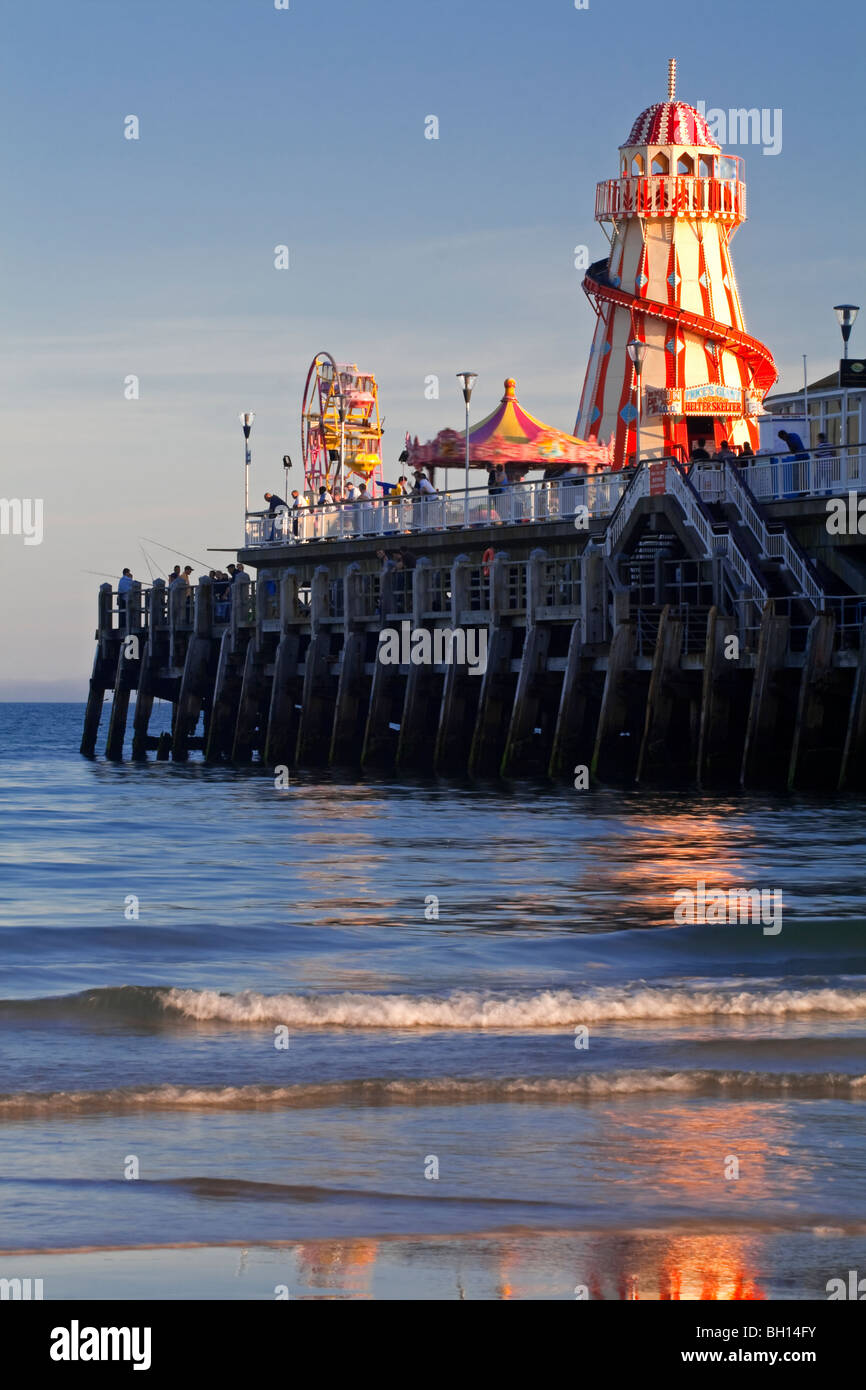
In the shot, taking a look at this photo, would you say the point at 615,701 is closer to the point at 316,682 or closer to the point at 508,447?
the point at 316,682

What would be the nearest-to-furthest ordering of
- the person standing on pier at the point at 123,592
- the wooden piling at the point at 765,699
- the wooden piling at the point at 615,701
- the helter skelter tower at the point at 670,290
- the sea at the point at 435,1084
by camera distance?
the sea at the point at 435,1084 → the wooden piling at the point at 765,699 → the wooden piling at the point at 615,701 → the person standing on pier at the point at 123,592 → the helter skelter tower at the point at 670,290

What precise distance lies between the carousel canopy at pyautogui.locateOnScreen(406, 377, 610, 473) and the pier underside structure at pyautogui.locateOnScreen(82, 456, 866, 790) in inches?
114

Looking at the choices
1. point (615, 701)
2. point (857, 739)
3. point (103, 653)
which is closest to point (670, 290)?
point (103, 653)

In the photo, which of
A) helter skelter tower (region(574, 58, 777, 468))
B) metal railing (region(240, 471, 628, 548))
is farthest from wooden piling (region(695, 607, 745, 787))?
helter skelter tower (region(574, 58, 777, 468))

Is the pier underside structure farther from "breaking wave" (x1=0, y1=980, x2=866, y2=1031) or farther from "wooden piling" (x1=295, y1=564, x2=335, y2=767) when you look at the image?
"breaking wave" (x1=0, y1=980, x2=866, y2=1031)

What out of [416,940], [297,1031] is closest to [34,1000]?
[297,1031]

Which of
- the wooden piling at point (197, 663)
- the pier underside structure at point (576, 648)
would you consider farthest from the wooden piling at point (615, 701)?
the wooden piling at point (197, 663)

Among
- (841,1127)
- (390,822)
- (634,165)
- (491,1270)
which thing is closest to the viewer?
(491,1270)

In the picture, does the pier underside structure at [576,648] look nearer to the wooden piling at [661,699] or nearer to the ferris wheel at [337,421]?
the wooden piling at [661,699]

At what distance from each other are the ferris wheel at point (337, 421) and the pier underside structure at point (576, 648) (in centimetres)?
1829

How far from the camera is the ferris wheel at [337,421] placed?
61812 mm
